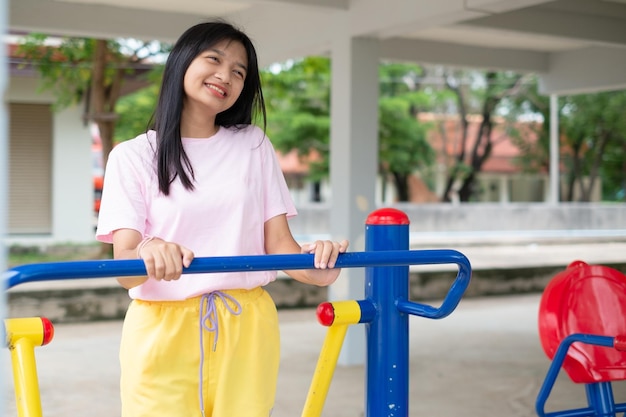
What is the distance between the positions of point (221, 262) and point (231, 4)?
16.5 ft

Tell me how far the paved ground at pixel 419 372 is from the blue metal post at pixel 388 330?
271 centimetres

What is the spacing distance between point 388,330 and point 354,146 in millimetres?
3716

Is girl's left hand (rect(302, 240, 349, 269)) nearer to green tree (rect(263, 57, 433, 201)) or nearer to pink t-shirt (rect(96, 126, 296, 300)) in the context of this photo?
pink t-shirt (rect(96, 126, 296, 300))

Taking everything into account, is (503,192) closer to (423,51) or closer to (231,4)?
(423,51)

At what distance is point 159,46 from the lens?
11.0 meters

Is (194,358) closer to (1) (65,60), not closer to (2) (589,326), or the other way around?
(2) (589,326)

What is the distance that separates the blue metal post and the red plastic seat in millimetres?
971

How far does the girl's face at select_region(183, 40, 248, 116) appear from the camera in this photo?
171 centimetres

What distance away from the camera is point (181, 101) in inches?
67.7

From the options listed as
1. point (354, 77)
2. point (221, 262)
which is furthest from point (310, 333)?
point (221, 262)

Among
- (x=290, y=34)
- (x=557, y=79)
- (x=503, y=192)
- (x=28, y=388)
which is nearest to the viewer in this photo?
(x=28, y=388)

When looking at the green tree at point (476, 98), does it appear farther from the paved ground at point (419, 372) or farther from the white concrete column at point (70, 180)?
the paved ground at point (419, 372)

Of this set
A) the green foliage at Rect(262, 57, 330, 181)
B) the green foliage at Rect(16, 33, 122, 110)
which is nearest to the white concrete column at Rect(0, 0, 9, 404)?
the green foliage at Rect(16, 33, 122, 110)

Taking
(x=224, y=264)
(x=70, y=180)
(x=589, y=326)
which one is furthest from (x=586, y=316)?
(x=70, y=180)
